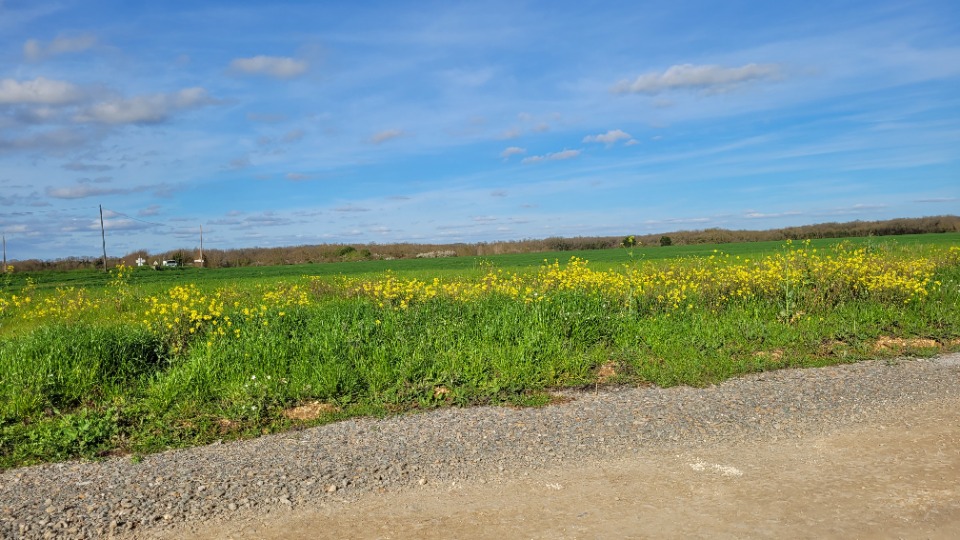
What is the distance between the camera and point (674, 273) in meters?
15.9

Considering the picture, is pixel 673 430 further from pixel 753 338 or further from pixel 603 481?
pixel 753 338

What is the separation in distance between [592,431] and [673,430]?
71 centimetres

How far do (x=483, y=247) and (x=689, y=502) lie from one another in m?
60.5

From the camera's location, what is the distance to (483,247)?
6494 centimetres

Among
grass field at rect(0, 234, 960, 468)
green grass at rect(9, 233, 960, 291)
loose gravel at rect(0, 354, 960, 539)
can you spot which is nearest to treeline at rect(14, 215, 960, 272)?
Result: green grass at rect(9, 233, 960, 291)

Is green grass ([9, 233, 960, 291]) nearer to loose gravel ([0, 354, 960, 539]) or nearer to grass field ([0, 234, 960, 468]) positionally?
grass field ([0, 234, 960, 468])

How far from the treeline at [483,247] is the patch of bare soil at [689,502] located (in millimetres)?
54567

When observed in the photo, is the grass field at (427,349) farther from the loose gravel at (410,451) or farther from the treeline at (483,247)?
the treeline at (483,247)

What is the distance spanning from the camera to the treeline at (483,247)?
186 feet

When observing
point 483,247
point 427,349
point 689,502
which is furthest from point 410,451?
point 483,247

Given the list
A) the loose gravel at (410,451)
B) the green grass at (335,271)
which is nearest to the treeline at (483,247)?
the green grass at (335,271)

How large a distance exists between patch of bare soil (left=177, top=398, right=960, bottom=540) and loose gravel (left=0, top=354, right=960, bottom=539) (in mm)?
243

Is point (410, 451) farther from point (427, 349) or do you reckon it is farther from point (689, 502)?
point (427, 349)

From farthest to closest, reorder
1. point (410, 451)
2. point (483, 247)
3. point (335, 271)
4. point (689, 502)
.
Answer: point (483, 247), point (335, 271), point (410, 451), point (689, 502)
